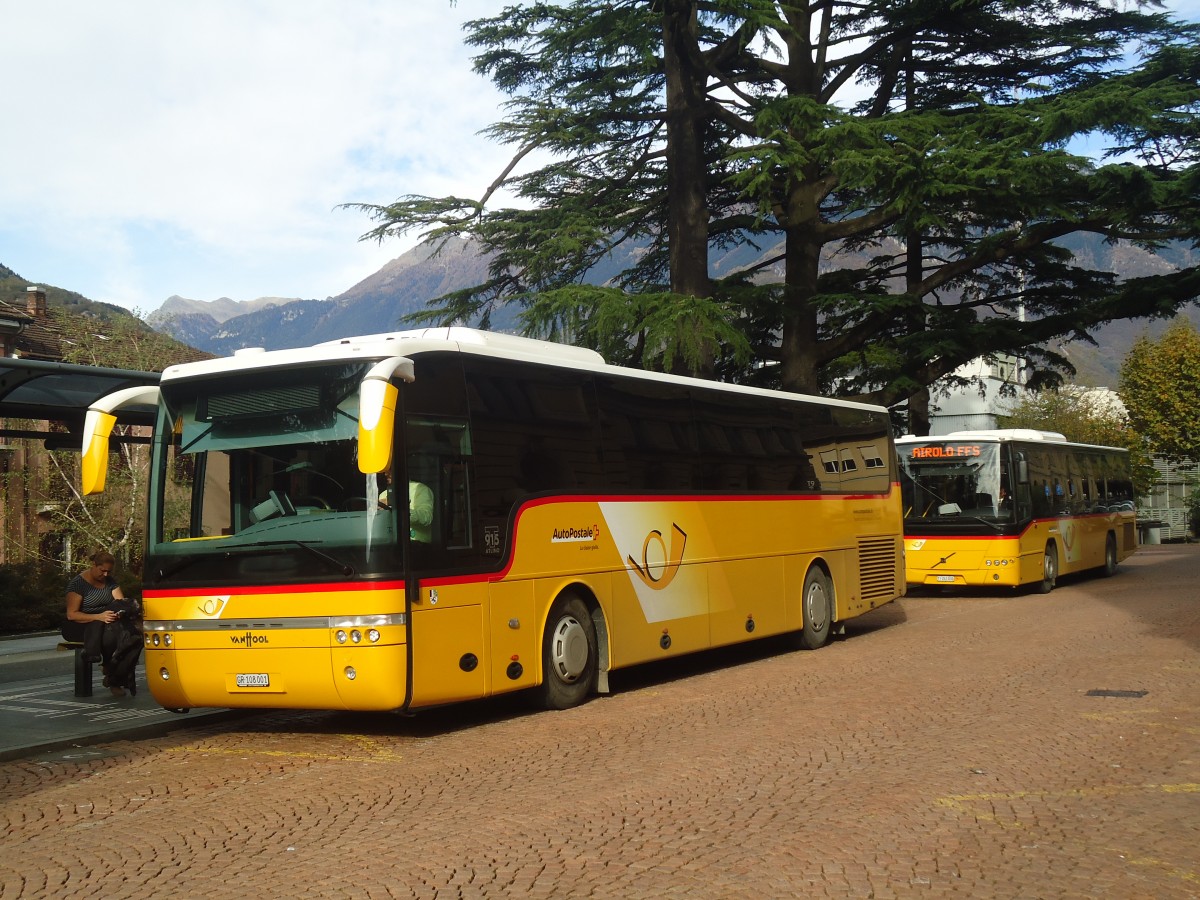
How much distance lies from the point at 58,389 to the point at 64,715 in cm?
352

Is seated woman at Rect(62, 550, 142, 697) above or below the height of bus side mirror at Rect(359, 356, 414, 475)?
below

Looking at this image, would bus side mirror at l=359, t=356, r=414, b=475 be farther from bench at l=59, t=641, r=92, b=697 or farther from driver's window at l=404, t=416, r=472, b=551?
bench at l=59, t=641, r=92, b=697

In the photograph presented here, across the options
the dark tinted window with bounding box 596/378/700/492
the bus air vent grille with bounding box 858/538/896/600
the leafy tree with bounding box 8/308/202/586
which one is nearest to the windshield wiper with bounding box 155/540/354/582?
the dark tinted window with bounding box 596/378/700/492

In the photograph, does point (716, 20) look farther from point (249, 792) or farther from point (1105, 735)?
point (249, 792)

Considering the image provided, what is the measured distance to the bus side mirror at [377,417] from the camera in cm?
891

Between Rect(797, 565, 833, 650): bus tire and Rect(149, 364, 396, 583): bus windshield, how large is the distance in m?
7.90

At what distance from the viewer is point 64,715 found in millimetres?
11688

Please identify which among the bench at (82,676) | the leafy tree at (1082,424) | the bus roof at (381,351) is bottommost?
the bench at (82,676)

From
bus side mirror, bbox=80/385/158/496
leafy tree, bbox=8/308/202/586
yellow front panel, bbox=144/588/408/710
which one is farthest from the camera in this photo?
leafy tree, bbox=8/308/202/586

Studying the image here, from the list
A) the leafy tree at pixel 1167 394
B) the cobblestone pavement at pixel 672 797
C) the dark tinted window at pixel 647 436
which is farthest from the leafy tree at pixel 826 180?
the leafy tree at pixel 1167 394

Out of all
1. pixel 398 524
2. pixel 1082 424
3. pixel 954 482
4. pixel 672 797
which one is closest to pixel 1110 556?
pixel 954 482

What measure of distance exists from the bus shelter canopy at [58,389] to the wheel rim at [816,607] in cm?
808

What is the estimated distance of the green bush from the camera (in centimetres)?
2305

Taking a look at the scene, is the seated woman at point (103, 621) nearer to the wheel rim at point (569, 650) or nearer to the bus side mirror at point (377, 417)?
the wheel rim at point (569, 650)
